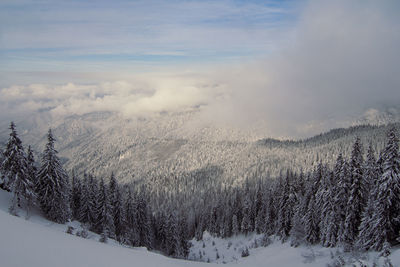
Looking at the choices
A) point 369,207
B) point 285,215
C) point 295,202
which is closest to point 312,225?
point 295,202

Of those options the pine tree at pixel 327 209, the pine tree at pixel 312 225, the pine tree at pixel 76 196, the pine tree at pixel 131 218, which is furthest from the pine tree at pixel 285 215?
the pine tree at pixel 76 196

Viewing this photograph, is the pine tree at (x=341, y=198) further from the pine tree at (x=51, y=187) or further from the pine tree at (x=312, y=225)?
the pine tree at (x=51, y=187)

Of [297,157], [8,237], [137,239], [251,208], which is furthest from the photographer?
[297,157]

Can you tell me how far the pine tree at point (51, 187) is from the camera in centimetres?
2884

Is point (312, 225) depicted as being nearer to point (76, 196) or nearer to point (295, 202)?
point (295, 202)

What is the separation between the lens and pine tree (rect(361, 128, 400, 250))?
2347 centimetres

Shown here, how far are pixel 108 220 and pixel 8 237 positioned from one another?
33.2 metres

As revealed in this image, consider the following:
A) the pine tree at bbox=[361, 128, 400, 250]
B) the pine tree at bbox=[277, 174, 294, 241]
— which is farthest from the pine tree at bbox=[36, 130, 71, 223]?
the pine tree at bbox=[277, 174, 294, 241]

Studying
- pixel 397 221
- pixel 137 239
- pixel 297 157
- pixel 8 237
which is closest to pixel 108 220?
pixel 137 239

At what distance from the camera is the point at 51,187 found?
29250 mm

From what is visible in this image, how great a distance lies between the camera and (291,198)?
155ft

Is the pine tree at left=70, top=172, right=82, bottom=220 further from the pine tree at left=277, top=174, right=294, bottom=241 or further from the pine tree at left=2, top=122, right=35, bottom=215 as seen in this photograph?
the pine tree at left=277, top=174, right=294, bottom=241

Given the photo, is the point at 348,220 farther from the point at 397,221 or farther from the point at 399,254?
the point at 399,254

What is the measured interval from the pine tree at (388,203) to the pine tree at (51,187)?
122ft
